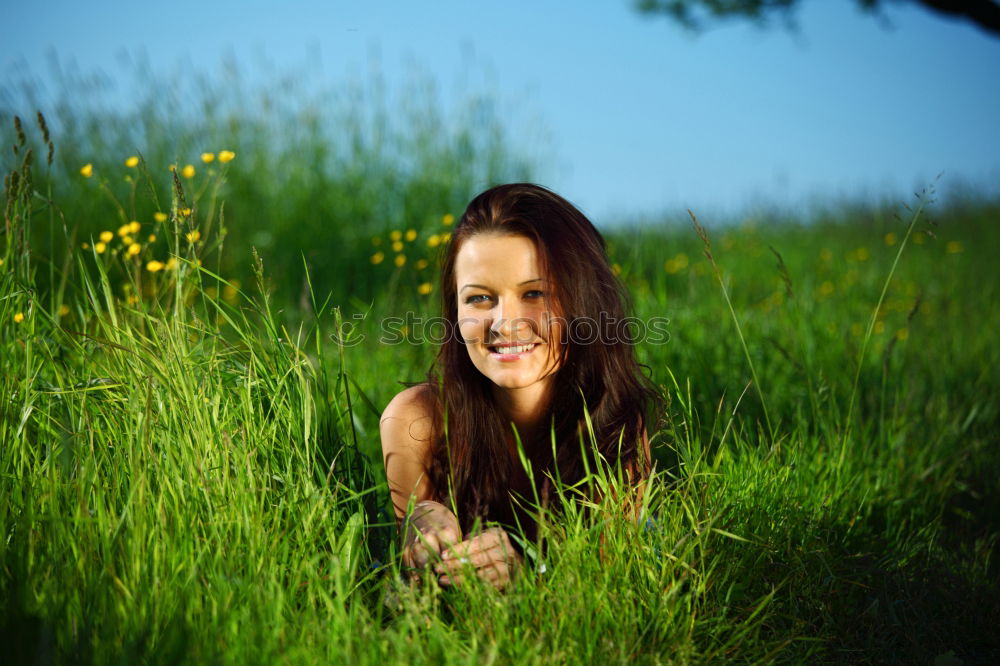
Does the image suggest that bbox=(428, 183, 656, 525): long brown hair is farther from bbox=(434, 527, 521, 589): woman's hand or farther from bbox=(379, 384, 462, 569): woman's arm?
bbox=(434, 527, 521, 589): woman's hand

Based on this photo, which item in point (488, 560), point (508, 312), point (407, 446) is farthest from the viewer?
point (407, 446)

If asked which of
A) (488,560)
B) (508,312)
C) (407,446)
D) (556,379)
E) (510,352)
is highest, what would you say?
(508,312)

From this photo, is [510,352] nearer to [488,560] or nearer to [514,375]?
[514,375]

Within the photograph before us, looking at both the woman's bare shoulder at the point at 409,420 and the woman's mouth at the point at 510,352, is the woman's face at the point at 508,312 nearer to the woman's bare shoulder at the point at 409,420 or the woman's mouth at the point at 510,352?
the woman's mouth at the point at 510,352

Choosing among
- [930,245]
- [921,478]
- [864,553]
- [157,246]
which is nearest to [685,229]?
[930,245]

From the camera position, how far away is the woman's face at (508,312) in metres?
2.25

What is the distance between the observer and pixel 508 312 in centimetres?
223

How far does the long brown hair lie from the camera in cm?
230

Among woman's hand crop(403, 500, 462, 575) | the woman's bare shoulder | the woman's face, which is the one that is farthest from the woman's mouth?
woman's hand crop(403, 500, 462, 575)

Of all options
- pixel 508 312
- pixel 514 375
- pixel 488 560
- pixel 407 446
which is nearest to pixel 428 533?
pixel 488 560

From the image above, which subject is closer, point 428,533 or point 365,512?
point 428,533

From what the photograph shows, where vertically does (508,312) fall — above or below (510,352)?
above

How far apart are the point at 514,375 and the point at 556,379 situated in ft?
0.86

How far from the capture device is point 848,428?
2.68m
